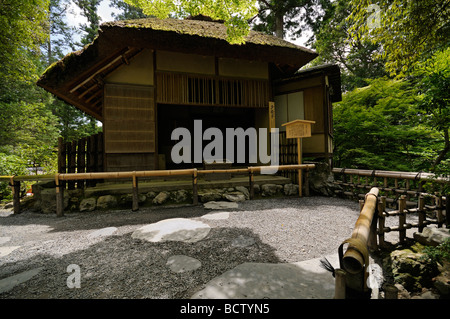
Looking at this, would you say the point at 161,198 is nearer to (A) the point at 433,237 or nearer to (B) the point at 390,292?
(B) the point at 390,292

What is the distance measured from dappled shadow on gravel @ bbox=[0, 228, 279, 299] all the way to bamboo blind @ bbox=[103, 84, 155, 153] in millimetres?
3235

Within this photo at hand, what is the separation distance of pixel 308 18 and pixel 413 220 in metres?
13.5

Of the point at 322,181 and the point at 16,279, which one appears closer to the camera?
the point at 16,279

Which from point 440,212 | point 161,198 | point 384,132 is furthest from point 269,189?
point 384,132

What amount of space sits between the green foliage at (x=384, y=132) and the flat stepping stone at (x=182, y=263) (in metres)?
6.67

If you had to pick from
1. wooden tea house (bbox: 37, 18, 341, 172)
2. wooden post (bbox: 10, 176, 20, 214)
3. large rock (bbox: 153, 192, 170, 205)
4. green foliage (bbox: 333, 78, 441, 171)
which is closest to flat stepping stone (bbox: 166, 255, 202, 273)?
large rock (bbox: 153, 192, 170, 205)

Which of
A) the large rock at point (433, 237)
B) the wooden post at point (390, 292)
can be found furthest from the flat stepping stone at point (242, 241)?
the large rock at point (433, 237)

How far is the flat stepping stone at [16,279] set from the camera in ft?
5.63

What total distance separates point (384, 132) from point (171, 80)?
7.38m

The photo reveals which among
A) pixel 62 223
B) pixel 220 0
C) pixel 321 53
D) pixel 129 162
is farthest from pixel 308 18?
pixel 62 223

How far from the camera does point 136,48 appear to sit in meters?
5.28

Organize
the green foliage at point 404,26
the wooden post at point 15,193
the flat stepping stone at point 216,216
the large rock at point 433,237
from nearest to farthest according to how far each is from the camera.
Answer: the large rock at point 433,237 < the green foliage at point 404,26 < the flat stepping stone at point 216,216 < the wooden post at point 15,193

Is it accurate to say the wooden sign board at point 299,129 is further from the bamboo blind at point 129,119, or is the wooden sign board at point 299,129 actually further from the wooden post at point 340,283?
the wooden post at point 340,283

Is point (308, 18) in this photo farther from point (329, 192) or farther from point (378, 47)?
point (329, 192)
